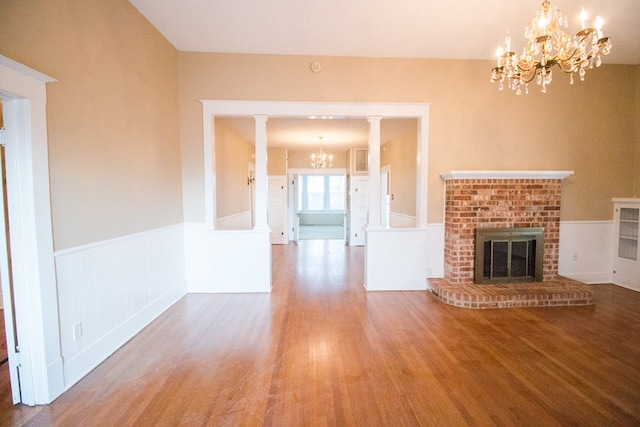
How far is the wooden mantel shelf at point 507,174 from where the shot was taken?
12.9ft

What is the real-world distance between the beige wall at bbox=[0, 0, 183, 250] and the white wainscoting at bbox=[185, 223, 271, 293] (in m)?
0.60

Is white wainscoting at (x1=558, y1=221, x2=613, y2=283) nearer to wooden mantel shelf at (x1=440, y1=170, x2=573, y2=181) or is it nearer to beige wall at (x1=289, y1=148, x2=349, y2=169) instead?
wooden mantel shelf at (x1=440, y1=170, x2=573, y2=181)

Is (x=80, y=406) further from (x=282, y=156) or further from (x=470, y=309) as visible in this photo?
(x=282, y=156)

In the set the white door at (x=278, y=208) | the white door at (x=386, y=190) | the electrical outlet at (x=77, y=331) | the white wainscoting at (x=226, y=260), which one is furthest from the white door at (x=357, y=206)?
the electrical outlet at (x=77, y=331)

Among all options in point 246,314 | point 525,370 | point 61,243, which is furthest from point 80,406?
point 525,370

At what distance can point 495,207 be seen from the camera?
4078mm

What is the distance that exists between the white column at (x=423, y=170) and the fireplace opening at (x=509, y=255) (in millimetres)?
747

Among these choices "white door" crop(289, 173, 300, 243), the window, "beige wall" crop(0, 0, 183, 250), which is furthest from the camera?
the window

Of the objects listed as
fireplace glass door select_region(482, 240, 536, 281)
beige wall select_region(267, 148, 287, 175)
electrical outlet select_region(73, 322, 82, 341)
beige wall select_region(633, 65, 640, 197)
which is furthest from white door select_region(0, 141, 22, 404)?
beige wall select_region(633, 65, 640, 197)

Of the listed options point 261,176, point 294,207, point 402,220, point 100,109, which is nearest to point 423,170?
point 402,220

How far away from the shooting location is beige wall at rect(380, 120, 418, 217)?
546 centimetres

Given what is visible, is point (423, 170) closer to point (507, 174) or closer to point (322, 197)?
point (507, 174)

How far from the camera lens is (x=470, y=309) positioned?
357 cm

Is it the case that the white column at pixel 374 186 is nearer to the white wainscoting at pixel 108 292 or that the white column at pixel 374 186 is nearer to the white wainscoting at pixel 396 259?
the white wainscoting at pixel 396 259
